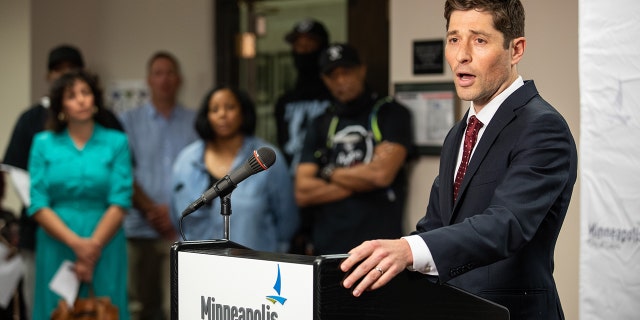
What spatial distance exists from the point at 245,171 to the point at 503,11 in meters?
0.73

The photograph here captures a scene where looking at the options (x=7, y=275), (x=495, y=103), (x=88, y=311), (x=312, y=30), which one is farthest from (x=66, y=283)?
(x=495, y=103)

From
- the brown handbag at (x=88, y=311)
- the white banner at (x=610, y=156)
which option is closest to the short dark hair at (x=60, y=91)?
the brown handbag at (x=88, y=311)

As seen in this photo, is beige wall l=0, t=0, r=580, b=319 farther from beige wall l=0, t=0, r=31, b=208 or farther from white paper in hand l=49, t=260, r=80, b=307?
white paper in hand l=49, t=260, r=80, b=307

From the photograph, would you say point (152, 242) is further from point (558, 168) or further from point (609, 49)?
point (558, 168)

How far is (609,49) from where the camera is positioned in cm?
287

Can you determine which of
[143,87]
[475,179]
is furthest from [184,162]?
[475,179]

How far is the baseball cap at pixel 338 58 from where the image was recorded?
14.7ft

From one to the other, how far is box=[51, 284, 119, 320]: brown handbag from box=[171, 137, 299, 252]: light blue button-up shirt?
534 millimetres

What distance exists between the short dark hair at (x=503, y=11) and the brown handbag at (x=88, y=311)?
2774 mm

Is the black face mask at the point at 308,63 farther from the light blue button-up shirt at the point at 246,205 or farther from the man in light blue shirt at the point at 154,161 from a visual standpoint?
the man in light blue shirt at the point at 154,161

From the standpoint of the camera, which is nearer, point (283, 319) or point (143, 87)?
point (283, 319)

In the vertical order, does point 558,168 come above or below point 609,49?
below

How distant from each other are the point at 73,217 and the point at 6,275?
0.64m

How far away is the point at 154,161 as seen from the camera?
215 inches
